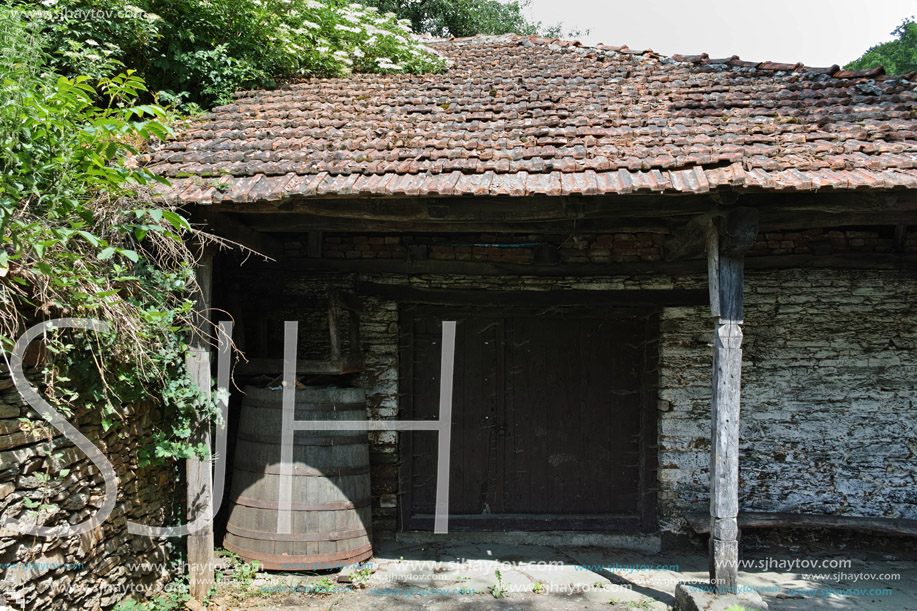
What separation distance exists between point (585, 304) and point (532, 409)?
1.10m

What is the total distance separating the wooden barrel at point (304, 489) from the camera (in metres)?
4.35

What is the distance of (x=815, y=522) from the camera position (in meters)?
4.97

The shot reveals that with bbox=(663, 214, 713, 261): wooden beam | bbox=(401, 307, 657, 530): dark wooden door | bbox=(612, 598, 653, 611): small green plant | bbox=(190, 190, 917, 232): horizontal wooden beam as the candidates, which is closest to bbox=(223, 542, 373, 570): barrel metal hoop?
bbox=(401, 307, 657, 530): dark wooden door

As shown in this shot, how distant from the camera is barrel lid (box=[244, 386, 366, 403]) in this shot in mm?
4531

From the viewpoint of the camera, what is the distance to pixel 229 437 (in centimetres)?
516

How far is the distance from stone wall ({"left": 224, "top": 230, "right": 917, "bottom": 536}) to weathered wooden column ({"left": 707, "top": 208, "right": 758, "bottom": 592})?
4.71 feet

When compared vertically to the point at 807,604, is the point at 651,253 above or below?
above

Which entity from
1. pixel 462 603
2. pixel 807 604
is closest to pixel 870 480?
pixel 807 604

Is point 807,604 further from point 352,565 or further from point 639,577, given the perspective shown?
point 352,565

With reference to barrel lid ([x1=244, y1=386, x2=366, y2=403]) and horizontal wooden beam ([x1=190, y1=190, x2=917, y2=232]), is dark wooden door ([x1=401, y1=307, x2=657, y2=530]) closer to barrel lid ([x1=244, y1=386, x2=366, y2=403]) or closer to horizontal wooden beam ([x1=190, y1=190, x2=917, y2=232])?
barrel lid ([x1=244, y1=386, x2=366, y2=403])

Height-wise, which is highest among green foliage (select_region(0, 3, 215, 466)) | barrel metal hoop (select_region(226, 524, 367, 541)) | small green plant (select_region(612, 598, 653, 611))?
green foliage (select_region(0, 3, 215, 466))

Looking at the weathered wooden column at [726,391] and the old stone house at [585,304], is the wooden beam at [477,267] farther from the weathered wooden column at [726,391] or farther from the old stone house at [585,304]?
the weathered wooden column at [726,391]

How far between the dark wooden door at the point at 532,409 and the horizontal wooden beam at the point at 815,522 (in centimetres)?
76

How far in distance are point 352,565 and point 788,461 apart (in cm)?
381
